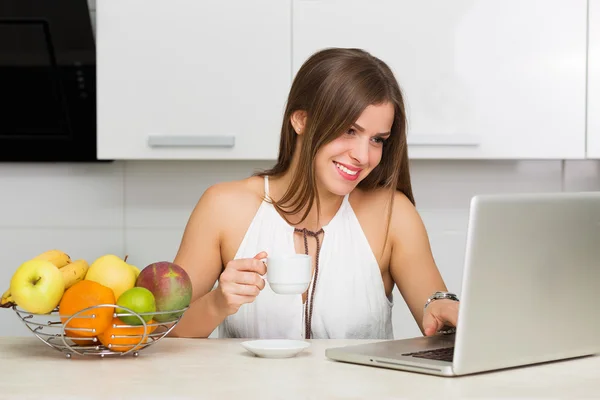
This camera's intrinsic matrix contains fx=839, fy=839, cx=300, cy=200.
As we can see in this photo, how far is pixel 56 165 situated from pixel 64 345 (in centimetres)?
152

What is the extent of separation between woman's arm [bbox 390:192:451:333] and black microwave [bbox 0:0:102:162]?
1.10m

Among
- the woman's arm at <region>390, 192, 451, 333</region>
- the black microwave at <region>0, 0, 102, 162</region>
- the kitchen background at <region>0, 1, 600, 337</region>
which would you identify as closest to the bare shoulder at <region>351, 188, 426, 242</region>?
the woman's arm at <region>390, 192, 451, 333</region>

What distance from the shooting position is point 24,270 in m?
1.27

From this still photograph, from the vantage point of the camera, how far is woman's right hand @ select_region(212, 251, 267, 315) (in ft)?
4.67

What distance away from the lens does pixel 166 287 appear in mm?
1307

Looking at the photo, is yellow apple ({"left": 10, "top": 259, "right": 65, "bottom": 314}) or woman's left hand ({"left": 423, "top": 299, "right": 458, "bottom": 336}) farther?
woman's left hand ({"left": 423, "top": 299, "right": 458, "bottom": 336})

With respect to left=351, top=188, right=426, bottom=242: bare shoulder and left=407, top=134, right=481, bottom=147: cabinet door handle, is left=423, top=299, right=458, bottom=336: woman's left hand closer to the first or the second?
left=351, top=188, right=426, bottom=242: bare shoulder

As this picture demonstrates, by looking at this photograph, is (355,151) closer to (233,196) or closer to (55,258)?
(233,196)

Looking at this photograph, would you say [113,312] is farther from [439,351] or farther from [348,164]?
[348,164]

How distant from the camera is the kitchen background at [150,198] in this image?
2.77 m

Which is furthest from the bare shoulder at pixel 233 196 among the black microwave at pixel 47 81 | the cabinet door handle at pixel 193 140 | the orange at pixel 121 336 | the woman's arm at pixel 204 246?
the black microwave at pixel 47 81

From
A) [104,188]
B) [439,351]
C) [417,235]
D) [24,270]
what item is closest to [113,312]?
[24,270]

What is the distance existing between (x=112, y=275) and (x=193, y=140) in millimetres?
1153

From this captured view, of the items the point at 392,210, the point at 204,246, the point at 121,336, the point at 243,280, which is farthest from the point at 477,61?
the point at 121,336
